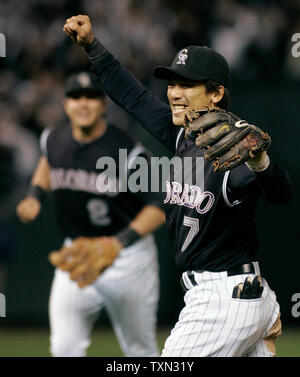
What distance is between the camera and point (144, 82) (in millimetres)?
9344

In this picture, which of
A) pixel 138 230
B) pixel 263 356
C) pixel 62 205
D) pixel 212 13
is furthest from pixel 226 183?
pixel 212 13

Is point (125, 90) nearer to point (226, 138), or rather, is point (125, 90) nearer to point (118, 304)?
point (226, 138)

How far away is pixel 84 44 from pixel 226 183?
3.85 feet

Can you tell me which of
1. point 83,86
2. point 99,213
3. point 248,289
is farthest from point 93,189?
point 248,289

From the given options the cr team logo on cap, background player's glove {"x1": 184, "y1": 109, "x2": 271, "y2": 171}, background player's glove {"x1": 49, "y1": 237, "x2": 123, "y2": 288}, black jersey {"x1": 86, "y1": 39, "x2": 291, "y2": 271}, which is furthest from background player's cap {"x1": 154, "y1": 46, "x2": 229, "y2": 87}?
background player's glove {"x1": 49, "y1": 237, "x2": 123, "y2": 288}

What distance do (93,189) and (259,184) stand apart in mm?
Result: 2934

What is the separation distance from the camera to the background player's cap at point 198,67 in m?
4.09

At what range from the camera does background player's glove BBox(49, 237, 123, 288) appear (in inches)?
244

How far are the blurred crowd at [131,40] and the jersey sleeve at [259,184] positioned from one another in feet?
17.9

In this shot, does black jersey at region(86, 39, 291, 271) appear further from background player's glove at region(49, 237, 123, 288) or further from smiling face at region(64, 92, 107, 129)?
smiling face at region(64, 92, 107, 129)

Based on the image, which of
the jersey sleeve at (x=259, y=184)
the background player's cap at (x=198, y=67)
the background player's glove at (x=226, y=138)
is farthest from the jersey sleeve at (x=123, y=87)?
the background player's glove at (x=226, y=138)

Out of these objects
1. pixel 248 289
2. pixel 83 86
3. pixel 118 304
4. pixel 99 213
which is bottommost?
pixel 118 304

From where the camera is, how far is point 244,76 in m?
9.27

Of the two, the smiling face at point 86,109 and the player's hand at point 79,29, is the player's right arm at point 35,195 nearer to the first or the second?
the smiling face at point 86,109
